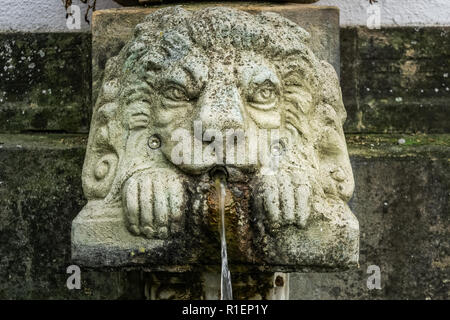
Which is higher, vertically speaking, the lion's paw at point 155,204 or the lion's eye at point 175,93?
the lion's eye at point 175,93

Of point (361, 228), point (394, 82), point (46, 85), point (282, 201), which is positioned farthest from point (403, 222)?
point (46, 85)

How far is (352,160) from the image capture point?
259cm

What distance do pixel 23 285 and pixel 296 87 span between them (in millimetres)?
1451

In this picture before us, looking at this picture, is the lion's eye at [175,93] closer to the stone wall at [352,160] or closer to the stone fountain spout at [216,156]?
the stone fountain spout at [216,156]

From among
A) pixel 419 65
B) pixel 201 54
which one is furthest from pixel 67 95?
pixel 419 65

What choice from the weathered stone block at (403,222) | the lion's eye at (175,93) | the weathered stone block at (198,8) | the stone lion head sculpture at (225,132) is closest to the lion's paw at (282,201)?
the stone lion head sculpture at (225,132)

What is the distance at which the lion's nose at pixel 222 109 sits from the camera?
1727 mm

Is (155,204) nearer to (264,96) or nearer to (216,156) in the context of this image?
(216,156)

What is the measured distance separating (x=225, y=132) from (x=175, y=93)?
0.22 metres

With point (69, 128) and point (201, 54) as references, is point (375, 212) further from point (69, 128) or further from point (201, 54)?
point (69, 128)

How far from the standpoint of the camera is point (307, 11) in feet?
7.29

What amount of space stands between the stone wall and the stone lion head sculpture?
2.21 feet

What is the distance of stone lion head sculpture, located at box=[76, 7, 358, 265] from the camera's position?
5.63 ft

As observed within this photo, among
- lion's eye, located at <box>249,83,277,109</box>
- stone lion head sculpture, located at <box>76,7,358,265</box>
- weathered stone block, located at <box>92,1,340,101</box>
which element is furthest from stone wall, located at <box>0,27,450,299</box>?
lion's eye, located at <box>249,83,277,109</box>
